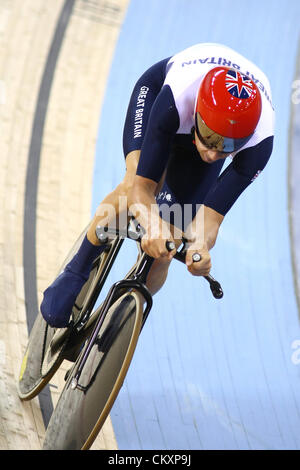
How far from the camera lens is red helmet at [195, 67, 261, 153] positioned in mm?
1882

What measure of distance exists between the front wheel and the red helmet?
51 cm

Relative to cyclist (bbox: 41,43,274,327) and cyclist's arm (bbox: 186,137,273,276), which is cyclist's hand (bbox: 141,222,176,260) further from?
cyclist's arm (bbox: 186,137,273,276)

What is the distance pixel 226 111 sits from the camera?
1870 millimetres

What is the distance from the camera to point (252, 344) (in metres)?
3.77

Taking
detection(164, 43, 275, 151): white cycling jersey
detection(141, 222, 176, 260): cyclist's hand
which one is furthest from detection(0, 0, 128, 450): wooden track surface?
detection(164, 43, 275, 151): white cycling jersey

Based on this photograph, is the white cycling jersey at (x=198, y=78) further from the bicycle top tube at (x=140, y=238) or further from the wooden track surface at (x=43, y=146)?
the wooden track surface at (x=43, y=146)

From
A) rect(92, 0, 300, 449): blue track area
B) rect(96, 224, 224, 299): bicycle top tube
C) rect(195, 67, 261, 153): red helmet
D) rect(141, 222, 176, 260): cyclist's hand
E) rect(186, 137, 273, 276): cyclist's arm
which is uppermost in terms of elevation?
rect(195, 67, 261, 153): red helmet

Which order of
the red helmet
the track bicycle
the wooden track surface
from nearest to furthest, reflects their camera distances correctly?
1. the red helmet
2. the track bicycle
3. the wooden track surface

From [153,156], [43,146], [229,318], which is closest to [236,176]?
[153,156]

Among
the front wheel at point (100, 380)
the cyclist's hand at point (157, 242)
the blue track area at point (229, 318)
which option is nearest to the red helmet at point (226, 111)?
the cyclist's hand at point (157, 242)

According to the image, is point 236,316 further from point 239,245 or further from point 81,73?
point 81,73

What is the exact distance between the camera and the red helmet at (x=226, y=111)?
1.88 m

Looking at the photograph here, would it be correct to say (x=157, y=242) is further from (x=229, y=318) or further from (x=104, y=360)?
(x=229, y=318)
